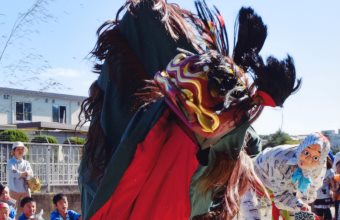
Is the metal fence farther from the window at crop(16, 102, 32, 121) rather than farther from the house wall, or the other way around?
the house wall

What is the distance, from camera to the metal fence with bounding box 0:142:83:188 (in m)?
8.78

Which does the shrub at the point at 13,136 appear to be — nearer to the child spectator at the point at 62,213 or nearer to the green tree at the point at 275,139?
the green tree at the point at 275,139

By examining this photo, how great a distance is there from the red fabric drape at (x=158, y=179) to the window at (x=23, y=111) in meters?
22.6

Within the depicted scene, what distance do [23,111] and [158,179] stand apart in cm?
2422

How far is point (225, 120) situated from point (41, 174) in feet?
27.0

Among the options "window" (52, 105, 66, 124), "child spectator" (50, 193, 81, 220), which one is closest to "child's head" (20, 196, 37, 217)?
"child spectator" (50, 193, 81, 220)

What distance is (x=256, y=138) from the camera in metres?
2.13

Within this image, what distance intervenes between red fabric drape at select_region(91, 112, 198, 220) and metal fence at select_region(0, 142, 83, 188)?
715 cm

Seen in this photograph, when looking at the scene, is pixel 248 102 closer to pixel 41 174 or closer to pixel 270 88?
pixel 270 88

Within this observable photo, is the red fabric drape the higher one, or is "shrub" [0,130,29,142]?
"shrub" [0,130,29,142]

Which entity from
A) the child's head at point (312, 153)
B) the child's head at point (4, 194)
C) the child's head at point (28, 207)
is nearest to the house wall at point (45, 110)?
the child's head at point (4, 194)

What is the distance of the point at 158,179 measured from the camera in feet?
6.42

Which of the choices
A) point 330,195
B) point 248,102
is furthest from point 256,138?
point 330,195

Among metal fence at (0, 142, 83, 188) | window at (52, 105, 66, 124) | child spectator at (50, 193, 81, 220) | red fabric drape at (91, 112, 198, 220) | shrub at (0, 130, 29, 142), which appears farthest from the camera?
window at (52, 105, 66, 124)
